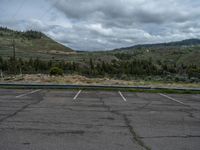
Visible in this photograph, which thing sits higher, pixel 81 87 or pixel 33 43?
pixel 33 43

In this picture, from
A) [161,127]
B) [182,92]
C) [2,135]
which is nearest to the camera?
[2,135]

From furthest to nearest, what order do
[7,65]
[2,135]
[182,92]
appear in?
[7,65], [182,92], [2,135]

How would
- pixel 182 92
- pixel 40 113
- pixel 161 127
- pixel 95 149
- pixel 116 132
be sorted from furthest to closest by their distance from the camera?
pixel 182 92, pixel 40 113, pixel 161 127, pixel 116 132, pixel 95 149

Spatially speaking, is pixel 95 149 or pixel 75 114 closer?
pixel 95 149

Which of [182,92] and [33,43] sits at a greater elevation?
[33,43]

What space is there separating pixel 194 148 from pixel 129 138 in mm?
1679

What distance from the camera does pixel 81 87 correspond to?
22906mm

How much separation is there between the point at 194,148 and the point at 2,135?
4.97 metres

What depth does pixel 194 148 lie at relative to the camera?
21.1 ft

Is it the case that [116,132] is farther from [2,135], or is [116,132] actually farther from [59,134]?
[2,135]

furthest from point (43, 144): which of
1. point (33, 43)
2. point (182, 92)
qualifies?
point (33, 43)

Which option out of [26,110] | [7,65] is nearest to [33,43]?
[7,65]

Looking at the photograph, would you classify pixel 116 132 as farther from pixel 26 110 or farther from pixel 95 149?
pixel 26 110

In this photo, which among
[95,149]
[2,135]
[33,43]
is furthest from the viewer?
[33,43]
